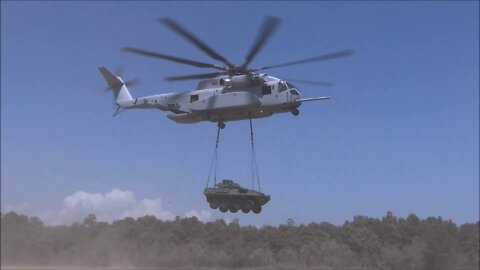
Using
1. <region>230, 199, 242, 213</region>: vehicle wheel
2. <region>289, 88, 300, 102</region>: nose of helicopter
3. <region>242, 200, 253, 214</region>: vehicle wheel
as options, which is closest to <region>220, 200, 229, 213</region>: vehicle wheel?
<region>230, 199, 242, 213</region>: vehicle wheel

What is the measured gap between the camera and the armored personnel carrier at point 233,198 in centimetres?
1858

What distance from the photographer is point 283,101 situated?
18.8m

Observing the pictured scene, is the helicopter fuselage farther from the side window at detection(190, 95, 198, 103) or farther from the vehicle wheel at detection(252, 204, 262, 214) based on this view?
the vehicle wheel at detection(252, 204, 262, 214)

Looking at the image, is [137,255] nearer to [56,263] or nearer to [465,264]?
[56,263]

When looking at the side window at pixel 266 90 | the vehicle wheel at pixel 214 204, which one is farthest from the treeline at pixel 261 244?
the side window at pixel 266 90

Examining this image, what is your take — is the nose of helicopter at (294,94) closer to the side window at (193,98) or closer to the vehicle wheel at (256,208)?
the side window at (193,98)

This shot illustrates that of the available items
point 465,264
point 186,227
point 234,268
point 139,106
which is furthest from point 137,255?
point 465,264

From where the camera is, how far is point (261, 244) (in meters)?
62.9

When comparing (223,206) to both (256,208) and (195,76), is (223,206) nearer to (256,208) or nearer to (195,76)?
(256,208)

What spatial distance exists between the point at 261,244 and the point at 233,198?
150 feet

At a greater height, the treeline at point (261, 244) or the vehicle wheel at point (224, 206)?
the treeline at point (261, 244)

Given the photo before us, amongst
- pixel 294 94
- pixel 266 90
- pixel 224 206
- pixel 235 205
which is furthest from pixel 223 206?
pixel 294 94

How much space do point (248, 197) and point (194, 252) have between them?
3584cm

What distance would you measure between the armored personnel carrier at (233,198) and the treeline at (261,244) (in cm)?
937
